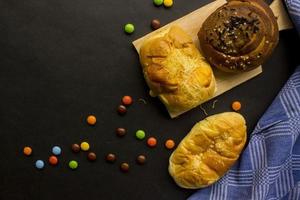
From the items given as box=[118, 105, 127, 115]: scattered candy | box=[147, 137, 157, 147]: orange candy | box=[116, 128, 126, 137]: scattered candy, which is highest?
box=[118, 105, 127, 115]: scattered candy

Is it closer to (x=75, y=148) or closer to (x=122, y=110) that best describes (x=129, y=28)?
(x=122, y=110)

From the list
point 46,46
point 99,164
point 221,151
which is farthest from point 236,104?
point 46,46

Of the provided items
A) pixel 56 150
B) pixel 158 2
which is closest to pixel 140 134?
pixel 56 150

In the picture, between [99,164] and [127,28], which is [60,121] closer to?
[99,164]

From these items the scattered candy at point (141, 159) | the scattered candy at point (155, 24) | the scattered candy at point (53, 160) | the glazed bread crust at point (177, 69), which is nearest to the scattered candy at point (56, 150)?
the scattered candy at point (53, 160)

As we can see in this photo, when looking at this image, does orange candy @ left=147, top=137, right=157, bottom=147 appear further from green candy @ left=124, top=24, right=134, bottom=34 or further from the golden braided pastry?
green candy @ left=124, top=24, right=134, bottom=34

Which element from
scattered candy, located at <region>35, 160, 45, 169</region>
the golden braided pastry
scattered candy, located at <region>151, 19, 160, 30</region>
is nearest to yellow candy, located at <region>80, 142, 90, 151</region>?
scattered candy, located at <region>35, 160, 45, 169</region>

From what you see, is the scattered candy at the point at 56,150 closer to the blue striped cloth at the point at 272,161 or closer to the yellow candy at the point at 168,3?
the blue striped cloth at the point at 272,161
